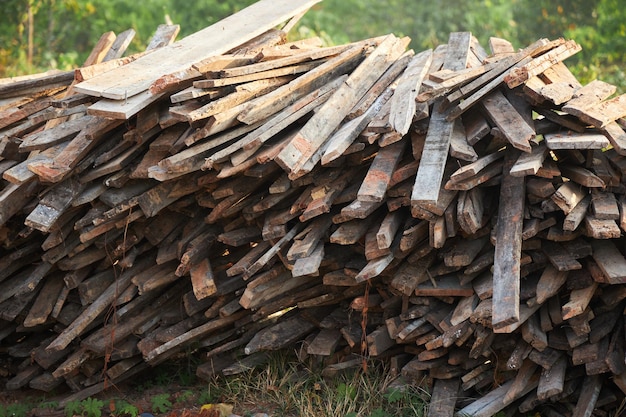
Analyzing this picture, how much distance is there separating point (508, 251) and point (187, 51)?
3.18 meters

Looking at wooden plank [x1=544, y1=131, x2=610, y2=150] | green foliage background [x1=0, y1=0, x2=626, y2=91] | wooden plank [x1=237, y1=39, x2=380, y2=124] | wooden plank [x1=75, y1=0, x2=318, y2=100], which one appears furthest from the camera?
green foliage background [x1=0, y1=0, x2=626, y2=91]

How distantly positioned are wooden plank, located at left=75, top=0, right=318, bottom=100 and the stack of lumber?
31mm

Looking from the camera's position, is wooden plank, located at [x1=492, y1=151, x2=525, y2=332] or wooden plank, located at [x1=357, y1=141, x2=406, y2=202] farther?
wooden plank, located at [x1=357, y1=141, x2=406, y2=202]

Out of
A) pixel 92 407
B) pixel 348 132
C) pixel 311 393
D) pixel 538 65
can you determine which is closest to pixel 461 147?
pixel 348 132

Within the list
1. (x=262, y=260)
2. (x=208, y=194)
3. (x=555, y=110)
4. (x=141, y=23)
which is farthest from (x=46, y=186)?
(x=141, y=23)

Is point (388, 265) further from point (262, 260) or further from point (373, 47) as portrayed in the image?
point (373, 47)

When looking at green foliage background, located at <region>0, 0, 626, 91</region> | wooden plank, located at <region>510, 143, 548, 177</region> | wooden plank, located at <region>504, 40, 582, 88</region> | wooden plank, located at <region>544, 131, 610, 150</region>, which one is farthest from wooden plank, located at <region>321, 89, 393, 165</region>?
green foliage background, located at <region>0, 0, 626, 91</region>

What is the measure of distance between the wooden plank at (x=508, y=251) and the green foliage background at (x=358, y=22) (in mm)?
6622

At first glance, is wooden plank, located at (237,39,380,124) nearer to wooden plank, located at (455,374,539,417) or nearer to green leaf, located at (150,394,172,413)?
green leaf, located at (150,394,172,413)

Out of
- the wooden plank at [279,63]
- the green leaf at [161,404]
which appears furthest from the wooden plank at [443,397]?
the wooden plank at [279,63]

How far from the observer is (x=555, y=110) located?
5.16 meters

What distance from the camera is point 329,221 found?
5.30 meters

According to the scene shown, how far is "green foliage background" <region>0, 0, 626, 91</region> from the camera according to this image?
11891mm

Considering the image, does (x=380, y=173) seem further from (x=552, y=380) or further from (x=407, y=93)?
(x=552, y=380)
